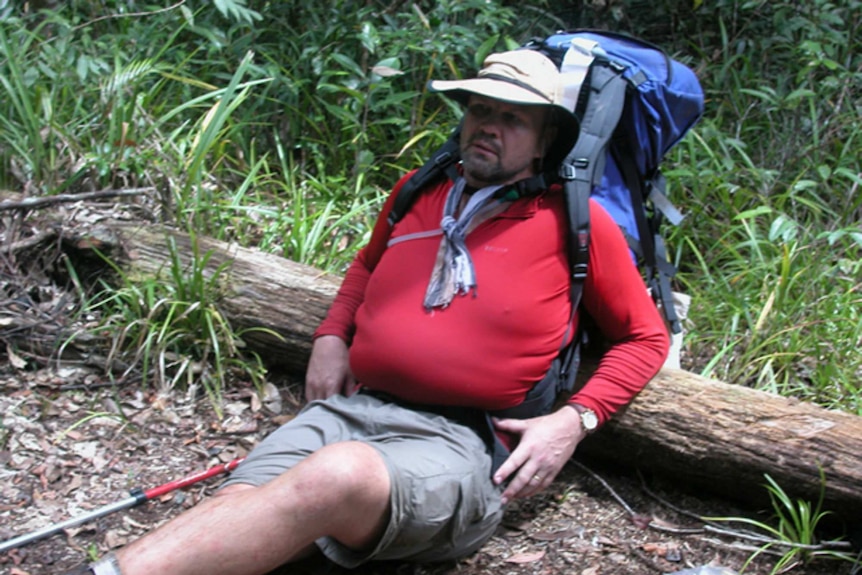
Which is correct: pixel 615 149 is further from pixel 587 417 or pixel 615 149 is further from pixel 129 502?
pixel 129 502

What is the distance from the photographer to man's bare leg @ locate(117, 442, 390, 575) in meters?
2.38

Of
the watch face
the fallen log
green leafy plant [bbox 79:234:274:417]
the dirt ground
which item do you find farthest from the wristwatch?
green leafy plant [bbox 79:234:274:417]

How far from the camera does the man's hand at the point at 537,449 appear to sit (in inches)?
112

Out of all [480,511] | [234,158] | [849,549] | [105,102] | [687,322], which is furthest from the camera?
[234,158]

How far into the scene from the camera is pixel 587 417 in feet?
9.63

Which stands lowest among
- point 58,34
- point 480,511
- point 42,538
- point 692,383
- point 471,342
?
point 42,538

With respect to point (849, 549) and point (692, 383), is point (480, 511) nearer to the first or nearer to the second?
point (692, 383)

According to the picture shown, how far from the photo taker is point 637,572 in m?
3.00

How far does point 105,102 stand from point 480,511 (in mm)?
3117

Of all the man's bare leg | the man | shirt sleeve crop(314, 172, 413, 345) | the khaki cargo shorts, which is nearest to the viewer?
the man's bare leg

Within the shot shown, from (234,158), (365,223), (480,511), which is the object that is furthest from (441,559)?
(234,158)

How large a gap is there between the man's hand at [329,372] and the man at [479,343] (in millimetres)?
130

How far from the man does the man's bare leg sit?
5.4 inches

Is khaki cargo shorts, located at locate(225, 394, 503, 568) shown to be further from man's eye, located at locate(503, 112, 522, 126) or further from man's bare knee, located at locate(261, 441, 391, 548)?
man's eye, located at locate(503, 112, 522, 126)
